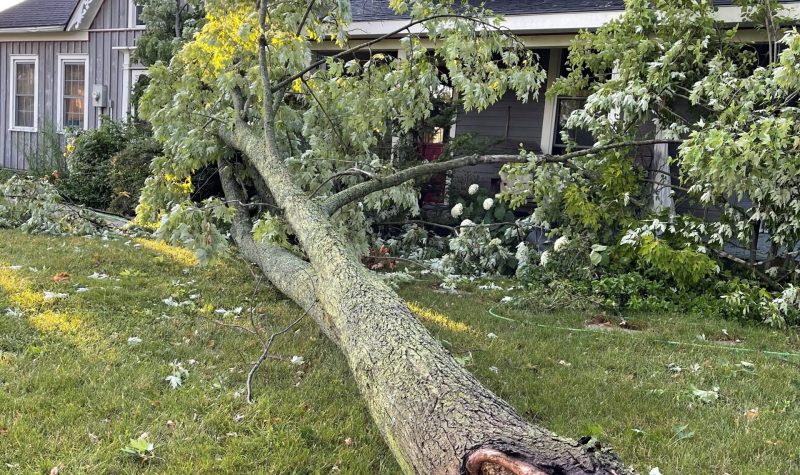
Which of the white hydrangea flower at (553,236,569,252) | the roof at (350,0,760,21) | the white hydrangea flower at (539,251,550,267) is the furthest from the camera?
the roof at (350,0,760,21)

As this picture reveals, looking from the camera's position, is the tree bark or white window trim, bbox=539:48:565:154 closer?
the tree bark

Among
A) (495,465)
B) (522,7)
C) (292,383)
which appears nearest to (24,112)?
(522,7)

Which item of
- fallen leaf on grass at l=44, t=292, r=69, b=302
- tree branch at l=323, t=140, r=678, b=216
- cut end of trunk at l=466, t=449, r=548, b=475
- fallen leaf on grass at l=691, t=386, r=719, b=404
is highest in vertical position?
tree branch at l=323, t=140, r=678, b=216

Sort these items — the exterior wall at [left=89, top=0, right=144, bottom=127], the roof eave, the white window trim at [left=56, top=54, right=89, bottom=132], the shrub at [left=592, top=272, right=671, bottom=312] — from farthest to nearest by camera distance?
the white window trim at [left=56, top=54, right=89, bottom=132]
the roof eave
the exterior wall at [left=89, top=0, right=144, bottom=127]
the shrub at [left=592, top=272, right=671, bottom=312]

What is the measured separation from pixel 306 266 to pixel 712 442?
2.76m

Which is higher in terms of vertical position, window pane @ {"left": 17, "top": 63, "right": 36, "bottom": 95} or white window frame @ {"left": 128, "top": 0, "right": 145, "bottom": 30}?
white window frame @ {"left": 128, "top": 0, "right": 145, "bottom": 30}

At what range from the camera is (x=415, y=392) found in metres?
2.35

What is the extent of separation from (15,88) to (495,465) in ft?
58.6

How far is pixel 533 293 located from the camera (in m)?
6.18

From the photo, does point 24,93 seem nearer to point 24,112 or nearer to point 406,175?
point 24,112

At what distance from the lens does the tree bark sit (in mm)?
1836

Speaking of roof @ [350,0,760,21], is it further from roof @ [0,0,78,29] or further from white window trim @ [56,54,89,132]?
roof @ [0,0,78,29]

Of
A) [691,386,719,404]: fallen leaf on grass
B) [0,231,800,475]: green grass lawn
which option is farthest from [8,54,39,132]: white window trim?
[691,386,719,404]: fallen leaf on grass

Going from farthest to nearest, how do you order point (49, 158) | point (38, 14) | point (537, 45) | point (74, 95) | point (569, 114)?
point (38, 14)
point (74, 95)
point (49, 158)
point (569, 114)
point (537, 45)
